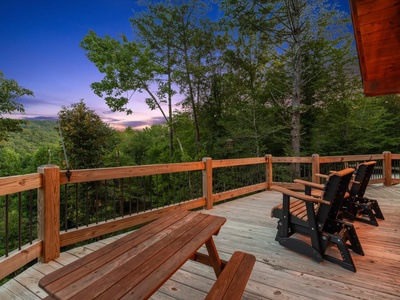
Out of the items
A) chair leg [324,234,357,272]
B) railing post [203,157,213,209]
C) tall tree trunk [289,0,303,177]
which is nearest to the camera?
chair leg [324,234,357,272]

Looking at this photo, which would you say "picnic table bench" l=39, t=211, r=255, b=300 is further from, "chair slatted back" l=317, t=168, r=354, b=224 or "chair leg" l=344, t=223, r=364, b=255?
"chair leg" l=344, t=223, r=364, b=255

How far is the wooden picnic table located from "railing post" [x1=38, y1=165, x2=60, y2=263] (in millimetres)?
1279

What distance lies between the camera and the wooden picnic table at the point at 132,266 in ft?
2.69

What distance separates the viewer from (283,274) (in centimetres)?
194

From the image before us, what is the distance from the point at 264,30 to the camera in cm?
866

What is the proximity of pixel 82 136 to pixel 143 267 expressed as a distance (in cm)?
1097

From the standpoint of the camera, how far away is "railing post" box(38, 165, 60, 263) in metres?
2.11

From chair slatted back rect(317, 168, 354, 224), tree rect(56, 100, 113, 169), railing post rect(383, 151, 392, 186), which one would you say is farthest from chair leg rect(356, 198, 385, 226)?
tree rect(56, 100, 113, 169)

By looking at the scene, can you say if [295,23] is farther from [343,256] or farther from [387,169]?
[343,256]

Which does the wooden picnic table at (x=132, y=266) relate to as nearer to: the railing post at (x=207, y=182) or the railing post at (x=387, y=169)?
the railing post at (x=207, y=182)

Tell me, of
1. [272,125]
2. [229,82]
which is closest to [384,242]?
[272,125]

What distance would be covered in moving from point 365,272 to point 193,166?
259 centimetres

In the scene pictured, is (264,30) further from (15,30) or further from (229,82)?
(15,30)

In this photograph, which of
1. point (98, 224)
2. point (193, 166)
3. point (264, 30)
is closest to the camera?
point (98, 224)
